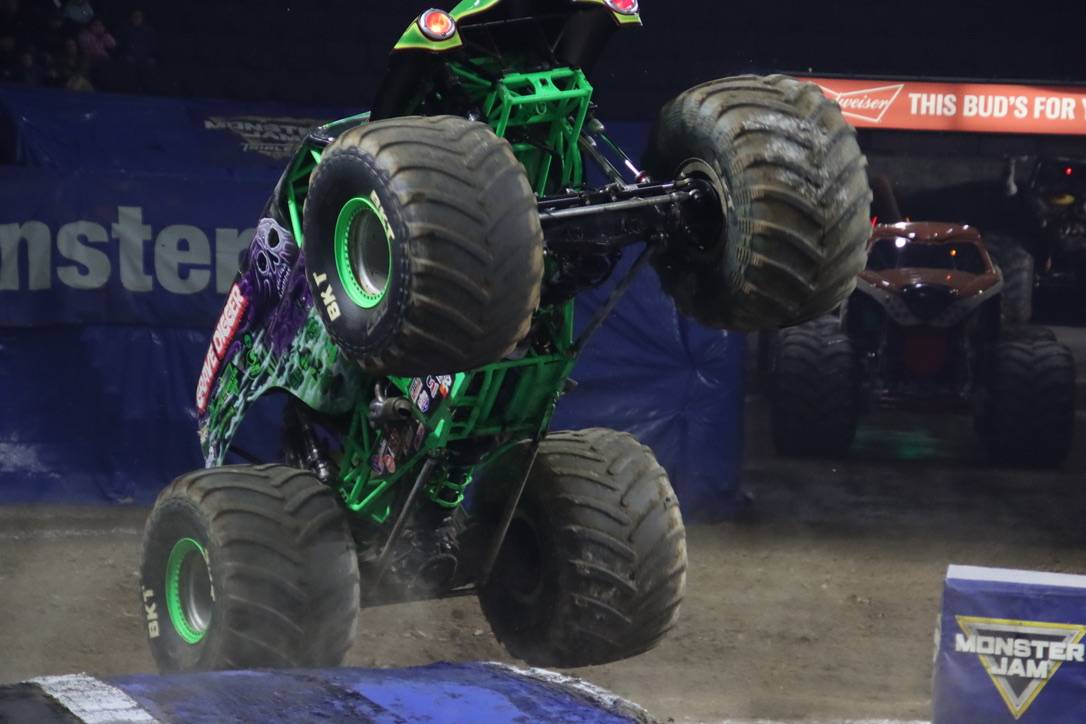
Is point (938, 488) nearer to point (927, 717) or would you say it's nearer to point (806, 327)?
point (806, 327)

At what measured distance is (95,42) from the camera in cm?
1579

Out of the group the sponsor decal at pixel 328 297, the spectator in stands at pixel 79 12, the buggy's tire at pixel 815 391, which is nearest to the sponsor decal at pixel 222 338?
the sponsor decal at pixel 328 297

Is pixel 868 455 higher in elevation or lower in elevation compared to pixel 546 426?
higher

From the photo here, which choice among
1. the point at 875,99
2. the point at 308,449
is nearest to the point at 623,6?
the point at 308,449

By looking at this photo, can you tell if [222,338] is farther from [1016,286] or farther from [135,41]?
[1016,286]

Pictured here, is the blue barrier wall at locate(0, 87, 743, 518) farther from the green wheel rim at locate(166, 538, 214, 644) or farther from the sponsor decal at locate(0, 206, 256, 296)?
the green wheel rim at locate(166, 538, 214, 644)

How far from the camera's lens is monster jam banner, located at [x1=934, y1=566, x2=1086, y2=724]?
727 cm

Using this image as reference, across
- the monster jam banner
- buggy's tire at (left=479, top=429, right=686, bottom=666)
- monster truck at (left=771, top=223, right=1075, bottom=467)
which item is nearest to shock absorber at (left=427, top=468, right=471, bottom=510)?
buggy's tire at (left=479, top=429, right=686, bottom=666)

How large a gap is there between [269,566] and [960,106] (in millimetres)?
11683

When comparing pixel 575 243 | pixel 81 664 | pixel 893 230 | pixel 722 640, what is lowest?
pixel 81 664

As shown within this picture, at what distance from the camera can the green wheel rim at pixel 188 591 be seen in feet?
22.8

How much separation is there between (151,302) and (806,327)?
5.71m

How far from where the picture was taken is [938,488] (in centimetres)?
1421

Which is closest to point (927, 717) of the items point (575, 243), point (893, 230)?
point (575, 243)
